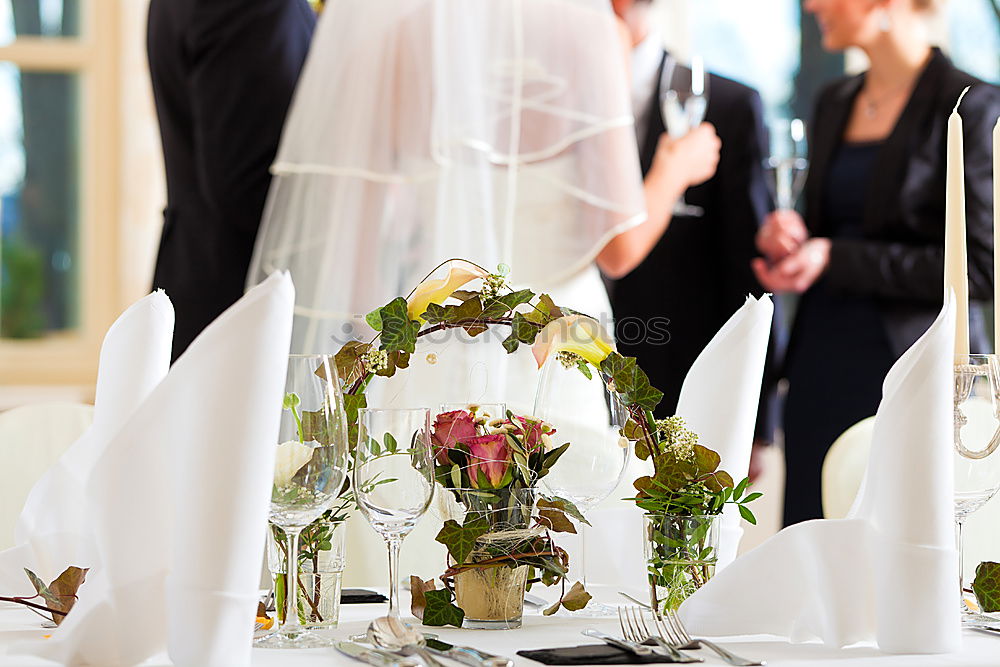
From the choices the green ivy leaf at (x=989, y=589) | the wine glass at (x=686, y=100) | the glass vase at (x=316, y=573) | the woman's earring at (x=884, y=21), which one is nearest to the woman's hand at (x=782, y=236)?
the wine glass at (x=686, y=100)

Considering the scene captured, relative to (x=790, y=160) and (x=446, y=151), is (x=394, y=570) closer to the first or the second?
(x=446, y=151)

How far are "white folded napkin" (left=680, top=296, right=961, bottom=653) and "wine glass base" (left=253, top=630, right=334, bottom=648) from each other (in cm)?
28

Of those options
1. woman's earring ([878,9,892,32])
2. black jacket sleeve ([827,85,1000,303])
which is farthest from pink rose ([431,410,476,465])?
woman's earring ([878,9,892,32])

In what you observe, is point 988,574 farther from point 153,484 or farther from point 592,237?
point 592,237

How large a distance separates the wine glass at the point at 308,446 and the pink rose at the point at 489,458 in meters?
0.11

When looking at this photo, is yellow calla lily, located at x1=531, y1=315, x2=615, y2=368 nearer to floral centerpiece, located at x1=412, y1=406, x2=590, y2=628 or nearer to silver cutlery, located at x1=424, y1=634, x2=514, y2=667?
floral centerpiece, located at x1=412, y1=406, x2=590, y2=628

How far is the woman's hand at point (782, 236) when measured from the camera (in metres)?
2.92

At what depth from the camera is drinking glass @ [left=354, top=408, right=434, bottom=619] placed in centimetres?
84

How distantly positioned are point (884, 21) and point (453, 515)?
8.28 ft

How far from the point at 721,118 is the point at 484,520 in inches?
96.4

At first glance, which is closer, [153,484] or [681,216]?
[153,484]

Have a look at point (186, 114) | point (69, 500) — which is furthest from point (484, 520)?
point (186, 114)

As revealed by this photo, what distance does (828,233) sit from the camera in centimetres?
304

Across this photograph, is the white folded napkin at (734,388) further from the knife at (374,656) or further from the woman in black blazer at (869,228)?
the woman in black blazer at (869,228)
